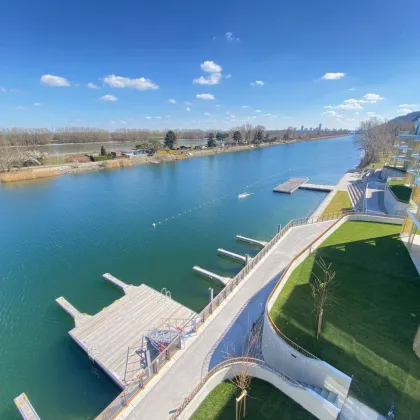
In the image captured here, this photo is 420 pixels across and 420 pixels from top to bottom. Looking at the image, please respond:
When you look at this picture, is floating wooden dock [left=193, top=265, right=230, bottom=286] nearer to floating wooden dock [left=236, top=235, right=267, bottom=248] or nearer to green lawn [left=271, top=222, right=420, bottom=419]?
green lawn [left=271, top=222, right=420, bottom=419]

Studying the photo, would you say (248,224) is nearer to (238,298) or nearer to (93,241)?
(238,298)

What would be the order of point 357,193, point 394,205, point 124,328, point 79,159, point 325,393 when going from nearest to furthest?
point 325,393, point 124,328, point 394,205, point 357,193, point 79,159

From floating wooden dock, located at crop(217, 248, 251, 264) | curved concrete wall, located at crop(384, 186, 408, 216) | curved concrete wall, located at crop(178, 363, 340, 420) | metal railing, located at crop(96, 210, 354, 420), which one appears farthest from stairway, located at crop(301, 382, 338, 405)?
curved concrete wall, located at crop(384, 186, 408, 216)

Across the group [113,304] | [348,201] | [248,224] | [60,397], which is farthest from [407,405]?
[348,201]

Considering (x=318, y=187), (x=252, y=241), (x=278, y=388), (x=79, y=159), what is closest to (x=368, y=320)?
(x=278, y=388)

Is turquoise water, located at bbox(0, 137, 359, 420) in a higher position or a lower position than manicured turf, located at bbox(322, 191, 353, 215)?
lower

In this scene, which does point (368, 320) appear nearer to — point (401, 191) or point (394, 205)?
point (394, 205)
